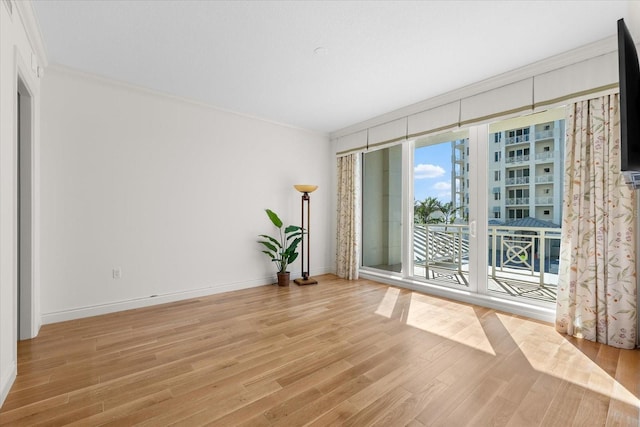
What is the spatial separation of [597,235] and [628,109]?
5.95 feet

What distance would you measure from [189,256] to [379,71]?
10.4ft

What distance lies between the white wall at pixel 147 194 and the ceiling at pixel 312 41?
1.26ft

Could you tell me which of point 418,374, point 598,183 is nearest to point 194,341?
point 418,374

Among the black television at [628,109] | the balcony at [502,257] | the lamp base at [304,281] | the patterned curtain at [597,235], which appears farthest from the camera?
the lamp base at [304,281]

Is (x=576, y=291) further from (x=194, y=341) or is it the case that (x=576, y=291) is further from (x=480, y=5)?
(x=194, y=341)

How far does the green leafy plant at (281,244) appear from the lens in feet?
14.3

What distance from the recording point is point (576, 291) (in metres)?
2.63

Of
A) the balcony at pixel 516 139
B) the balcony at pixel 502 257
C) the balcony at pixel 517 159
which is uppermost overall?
the balcony at pixel 516 139

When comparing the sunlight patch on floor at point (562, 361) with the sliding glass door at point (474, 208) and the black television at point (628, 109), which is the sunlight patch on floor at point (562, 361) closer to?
the sliding glass door at point (474, 208)

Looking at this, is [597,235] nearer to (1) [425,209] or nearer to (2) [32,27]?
(1) [425,209]

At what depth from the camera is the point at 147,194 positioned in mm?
3461

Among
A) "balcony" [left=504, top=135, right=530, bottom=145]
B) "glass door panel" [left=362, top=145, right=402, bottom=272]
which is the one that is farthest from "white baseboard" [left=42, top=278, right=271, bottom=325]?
"balcony" [left=504, top=135, right=530, bottom=145]

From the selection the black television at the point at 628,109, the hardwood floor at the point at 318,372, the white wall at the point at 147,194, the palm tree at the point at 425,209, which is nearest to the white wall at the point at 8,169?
the hardwood floor at the point at 318,372

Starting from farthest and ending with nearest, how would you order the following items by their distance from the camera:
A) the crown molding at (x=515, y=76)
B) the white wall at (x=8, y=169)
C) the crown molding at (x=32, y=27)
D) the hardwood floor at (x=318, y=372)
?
1. the crown molding at (x=515, y=76)
2. the crown molding at (x=32, y=27)
3. the white wall at (x=8, y=169)
4. the hardwood floor at (x=318, y=372)
